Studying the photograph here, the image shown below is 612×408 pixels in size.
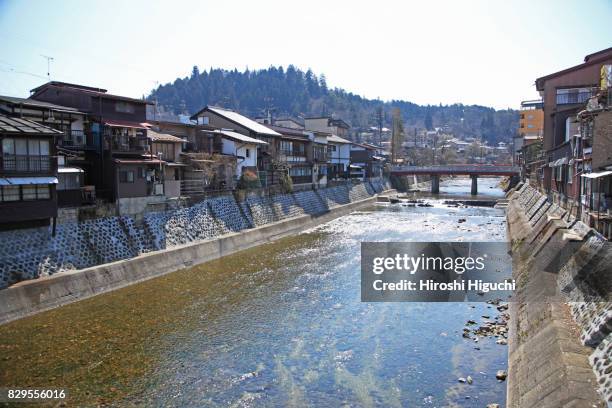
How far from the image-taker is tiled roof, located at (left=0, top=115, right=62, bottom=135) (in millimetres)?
16700

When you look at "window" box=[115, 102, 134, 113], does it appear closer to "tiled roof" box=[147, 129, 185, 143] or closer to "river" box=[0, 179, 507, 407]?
"tiled roof" box=[147, 129, 185, 143]

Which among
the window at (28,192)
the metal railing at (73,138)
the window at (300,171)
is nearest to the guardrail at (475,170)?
the window at (300,171)

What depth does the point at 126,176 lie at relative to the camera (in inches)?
890

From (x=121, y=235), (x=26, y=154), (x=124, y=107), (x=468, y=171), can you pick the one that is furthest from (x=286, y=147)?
(x=468, y=171)

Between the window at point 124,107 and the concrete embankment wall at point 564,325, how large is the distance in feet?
70.9

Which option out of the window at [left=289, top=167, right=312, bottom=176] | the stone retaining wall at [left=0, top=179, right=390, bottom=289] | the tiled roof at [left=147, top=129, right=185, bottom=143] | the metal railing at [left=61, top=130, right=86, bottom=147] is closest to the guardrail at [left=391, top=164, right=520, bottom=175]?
the window at [left=289, top=167, right=312, bottom=176]

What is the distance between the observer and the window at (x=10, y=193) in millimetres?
16578


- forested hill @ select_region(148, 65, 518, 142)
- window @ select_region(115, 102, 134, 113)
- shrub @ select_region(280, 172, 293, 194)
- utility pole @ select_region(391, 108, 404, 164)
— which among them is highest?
forested hill @ select_region(148, 65, 518, 142)

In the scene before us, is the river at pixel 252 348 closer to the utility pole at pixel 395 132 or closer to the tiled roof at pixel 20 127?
the tiled roof at pixel 20 127

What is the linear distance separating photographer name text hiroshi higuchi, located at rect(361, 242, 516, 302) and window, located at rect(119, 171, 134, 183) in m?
13.1

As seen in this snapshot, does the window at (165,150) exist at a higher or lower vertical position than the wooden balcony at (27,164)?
higher

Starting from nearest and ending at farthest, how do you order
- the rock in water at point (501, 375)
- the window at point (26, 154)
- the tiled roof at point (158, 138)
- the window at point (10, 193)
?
the rock in water at point (501, 375)
the window at point (10, 193)
the window at point (26, 154)
the tiled roof at point (158, 138)

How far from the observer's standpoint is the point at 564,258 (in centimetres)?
1538

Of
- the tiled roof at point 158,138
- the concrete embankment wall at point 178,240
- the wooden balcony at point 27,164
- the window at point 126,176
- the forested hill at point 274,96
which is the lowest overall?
the concrete embankment wall at point 178,240
